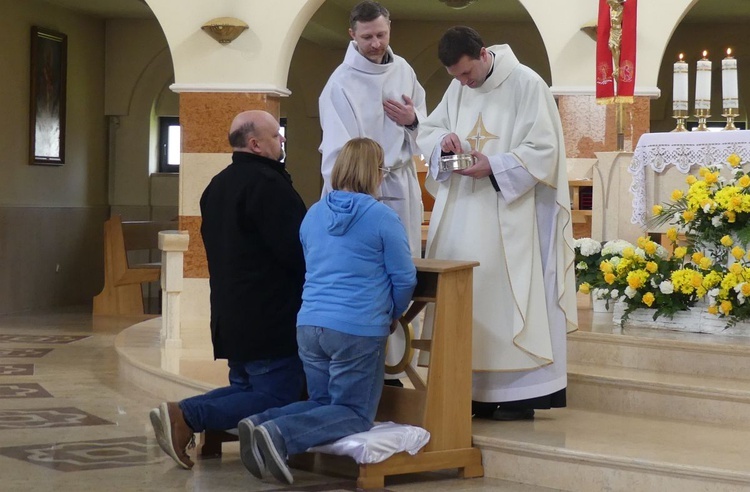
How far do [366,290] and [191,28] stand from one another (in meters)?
6.21

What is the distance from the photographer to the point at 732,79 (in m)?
7.23

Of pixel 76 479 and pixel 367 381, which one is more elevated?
pixel 367 381

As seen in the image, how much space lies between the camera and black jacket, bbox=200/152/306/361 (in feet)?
15.9

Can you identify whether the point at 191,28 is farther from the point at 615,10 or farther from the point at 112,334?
the point at 615,10

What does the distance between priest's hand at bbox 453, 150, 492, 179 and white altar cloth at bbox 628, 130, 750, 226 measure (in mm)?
2644

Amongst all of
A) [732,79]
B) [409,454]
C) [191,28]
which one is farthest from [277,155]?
[191,28]

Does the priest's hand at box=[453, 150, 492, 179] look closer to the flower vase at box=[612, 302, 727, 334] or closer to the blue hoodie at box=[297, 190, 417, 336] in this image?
the blue hoodie at box=[297, 190, 417, 336]

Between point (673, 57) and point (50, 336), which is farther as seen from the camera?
point (673, 57)

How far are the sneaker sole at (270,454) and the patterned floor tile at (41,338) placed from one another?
602cm

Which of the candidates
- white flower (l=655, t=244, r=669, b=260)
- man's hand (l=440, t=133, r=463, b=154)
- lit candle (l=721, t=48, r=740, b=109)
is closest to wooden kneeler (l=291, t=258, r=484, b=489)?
man's hand (l=440, t=133, r=463, b=154)

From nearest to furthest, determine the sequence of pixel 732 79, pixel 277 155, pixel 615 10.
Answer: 1. pixel 277 155
2. pixel 732 79
3. pixel 615 10

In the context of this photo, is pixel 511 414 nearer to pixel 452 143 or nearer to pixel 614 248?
pixel 452 143

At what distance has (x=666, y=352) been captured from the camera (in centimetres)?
594

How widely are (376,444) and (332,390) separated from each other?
27 cm
